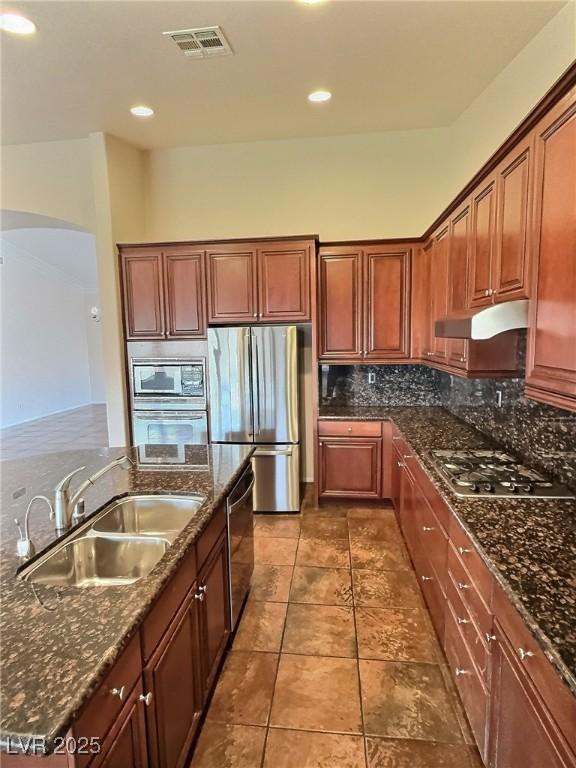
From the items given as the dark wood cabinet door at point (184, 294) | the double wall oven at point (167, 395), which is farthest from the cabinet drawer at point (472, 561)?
the dark wood cabinet door at point (184, 294)

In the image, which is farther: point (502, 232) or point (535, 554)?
point (502, 232)

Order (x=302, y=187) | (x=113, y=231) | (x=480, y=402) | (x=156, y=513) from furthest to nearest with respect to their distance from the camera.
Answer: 1. (x=302, y=187)
2. (x=113, y=231)
3. (x=480, y=402)
4. (x=156, y=513)

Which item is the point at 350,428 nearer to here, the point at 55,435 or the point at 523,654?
the point at 523,654

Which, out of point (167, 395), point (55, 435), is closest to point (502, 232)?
point (167, 395)

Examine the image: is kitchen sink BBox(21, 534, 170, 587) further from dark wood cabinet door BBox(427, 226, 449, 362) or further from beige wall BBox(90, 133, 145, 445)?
beige wall BBox(90, 133, 145, 445)

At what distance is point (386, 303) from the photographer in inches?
151

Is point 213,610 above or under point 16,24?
under

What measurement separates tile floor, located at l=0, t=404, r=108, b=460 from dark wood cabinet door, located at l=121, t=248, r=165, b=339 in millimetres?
3372

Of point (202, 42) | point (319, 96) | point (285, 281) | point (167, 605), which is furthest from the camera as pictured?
point (285, 281)

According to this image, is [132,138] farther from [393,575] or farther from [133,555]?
[393,575]

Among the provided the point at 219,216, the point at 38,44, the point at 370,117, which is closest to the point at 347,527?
the point at 219,216

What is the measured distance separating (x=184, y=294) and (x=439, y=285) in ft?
7.18

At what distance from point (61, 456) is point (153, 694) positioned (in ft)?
5.71

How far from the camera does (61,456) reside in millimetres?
2602
